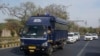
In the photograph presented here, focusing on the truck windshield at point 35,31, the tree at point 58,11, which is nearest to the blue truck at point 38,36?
the truck windshield at point 35,31

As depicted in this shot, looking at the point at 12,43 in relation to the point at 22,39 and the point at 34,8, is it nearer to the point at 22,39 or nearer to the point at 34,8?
the point at 22,39

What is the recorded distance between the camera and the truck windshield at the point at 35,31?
66.6 ft

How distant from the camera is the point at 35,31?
2055 cm

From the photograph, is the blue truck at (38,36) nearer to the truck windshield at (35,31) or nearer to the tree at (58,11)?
the truck windshield at (35,31)

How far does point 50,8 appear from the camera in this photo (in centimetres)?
6656

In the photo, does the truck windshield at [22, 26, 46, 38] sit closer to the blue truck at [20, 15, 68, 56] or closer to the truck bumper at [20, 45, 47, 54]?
the blue truck at [20, 15, 68, 56]

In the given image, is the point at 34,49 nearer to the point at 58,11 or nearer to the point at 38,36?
the point at 38,36

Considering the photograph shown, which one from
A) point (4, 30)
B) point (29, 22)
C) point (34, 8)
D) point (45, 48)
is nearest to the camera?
point (45, 48)

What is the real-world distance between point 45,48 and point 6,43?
48.2 feet

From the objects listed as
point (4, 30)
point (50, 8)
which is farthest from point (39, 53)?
point (4, 30)

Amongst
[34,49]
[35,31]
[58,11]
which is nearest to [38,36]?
[35,31]

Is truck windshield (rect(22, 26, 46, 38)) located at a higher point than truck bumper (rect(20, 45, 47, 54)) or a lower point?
higher

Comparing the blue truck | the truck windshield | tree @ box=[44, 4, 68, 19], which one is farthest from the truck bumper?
tree @ box=[44, 4, 68, 19]

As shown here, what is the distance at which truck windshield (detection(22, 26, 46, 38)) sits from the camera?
20297 millimetres
